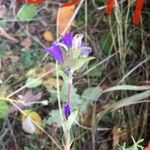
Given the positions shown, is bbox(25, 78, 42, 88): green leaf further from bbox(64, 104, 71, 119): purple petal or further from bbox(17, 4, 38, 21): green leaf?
bbox(64, 104, 71, 119): purple petal

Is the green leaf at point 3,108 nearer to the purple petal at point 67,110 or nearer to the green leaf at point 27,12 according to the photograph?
the green leaf at point 27,12

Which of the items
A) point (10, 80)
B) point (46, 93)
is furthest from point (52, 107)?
point (10, 80)

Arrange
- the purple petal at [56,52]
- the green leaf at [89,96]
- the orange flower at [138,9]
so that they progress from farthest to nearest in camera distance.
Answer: the orange flower at [138,9], the green leaf at [89,96], the purple petal at [56,52]

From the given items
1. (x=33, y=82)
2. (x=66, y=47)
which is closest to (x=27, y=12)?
(x=33, y=82)

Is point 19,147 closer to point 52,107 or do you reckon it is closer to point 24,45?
point 52,107

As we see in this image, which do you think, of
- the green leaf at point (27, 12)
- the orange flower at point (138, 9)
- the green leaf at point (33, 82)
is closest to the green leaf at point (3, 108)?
the green leaf at point (33, 82)

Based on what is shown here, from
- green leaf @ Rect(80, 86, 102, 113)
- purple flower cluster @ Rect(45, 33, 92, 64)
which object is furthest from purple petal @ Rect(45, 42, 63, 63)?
green leaf @ Rect(80, 86, 102, 113)

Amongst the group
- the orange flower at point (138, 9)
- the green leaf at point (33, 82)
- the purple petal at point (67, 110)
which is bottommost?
the green leaf at point (33, 82)

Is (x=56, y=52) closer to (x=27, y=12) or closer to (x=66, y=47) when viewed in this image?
(x=66, y=47)
